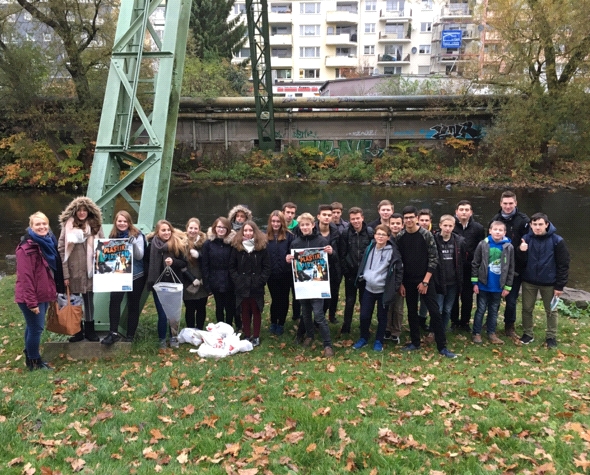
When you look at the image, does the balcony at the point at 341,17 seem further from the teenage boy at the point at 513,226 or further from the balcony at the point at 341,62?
the teenage boy at the point at 513,226

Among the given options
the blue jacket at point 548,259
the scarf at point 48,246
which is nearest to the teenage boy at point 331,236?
the blue jacket at point 548,259

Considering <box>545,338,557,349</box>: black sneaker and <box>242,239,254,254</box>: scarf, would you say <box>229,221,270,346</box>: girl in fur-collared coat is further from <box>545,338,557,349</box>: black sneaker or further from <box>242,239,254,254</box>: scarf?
<box>545,338,557,349</box>: black sneaker

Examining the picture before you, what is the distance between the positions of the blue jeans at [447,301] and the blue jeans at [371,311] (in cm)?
97

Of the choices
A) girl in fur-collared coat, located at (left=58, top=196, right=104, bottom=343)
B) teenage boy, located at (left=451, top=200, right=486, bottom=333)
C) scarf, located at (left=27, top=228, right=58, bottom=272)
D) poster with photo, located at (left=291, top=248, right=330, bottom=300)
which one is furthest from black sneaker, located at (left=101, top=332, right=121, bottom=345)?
teenage boy, located at (left=451, top=200, right=486, bottom=333)

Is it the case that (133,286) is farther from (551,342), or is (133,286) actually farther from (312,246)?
(551,342)

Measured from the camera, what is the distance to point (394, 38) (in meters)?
63.5

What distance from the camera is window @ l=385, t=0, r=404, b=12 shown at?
207ft

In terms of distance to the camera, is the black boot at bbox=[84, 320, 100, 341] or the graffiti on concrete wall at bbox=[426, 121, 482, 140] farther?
the graffiti on concrete wall at bbox=[426, 121, 482, 140]

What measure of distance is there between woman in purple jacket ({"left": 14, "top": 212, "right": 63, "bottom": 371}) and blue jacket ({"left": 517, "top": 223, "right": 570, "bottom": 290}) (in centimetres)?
674

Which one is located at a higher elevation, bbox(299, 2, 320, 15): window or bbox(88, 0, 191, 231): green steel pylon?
bbox(299, 2, 320, 15): window

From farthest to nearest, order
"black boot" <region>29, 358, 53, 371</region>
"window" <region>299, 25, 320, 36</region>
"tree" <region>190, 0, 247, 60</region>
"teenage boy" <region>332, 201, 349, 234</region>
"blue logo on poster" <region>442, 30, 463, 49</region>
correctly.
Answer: "window" <region>299, 25, 320, 36</region>
"blue logo on poster" <region>442, 30, 463, 49</region>
"tree" <region>190, 0, 247, 60</region>
"teenage boy" <region>332, 201, 349, 234</region>
"black boot" <region>29, 358, 53, 371</region>

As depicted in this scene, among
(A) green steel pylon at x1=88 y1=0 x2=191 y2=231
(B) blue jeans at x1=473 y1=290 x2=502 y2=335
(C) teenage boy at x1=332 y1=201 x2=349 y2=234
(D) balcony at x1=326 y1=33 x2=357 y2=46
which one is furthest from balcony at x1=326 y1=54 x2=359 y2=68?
(B) blue jeans at x1=473 y1=290 x2=502 y2=335

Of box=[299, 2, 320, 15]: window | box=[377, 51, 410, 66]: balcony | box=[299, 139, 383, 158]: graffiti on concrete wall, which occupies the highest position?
box=[299, 2, 320, 15]: window

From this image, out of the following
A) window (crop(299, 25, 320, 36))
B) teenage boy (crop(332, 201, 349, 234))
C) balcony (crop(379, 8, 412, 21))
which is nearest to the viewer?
teenage boy (crop(332, 201, 349, 234))
